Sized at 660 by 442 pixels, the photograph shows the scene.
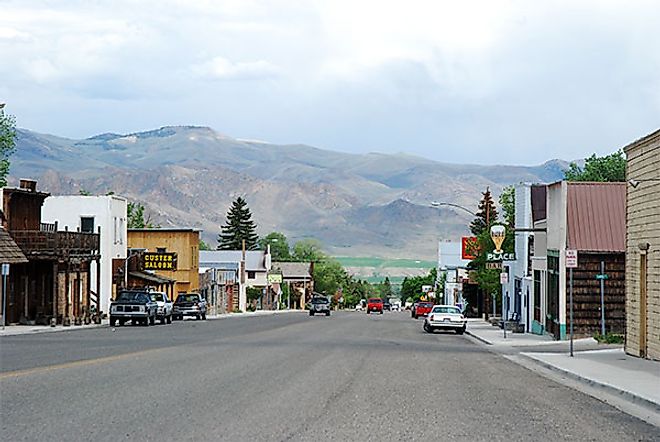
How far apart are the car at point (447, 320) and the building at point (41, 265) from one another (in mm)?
17655

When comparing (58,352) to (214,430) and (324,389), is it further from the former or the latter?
(214,430)

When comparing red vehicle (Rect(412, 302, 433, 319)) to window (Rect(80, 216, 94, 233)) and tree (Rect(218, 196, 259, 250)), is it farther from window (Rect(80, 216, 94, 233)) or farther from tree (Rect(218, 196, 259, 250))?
tree (Rect(218, 196, 259, 250))

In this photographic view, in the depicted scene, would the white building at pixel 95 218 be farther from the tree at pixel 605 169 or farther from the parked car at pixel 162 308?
the tree at pixel 605 169

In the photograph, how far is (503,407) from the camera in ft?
56.2

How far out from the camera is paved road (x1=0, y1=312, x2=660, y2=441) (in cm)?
1376

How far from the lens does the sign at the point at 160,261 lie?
82250 mm

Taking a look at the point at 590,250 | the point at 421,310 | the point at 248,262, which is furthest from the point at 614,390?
the point at 248,262

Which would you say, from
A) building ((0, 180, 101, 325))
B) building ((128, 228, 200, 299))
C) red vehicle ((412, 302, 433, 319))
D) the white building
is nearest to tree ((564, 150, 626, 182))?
red vehicle ((412, 302, 433, 319))

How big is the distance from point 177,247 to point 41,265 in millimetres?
35314

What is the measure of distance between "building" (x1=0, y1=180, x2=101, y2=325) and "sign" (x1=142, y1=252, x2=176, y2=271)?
21722 mm

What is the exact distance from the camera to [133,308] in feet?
174

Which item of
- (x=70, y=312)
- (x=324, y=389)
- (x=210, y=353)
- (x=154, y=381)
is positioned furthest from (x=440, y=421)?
(x=70, y=312)

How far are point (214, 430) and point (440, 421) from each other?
10.9ft

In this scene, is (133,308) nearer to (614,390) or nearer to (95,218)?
(95,218)
